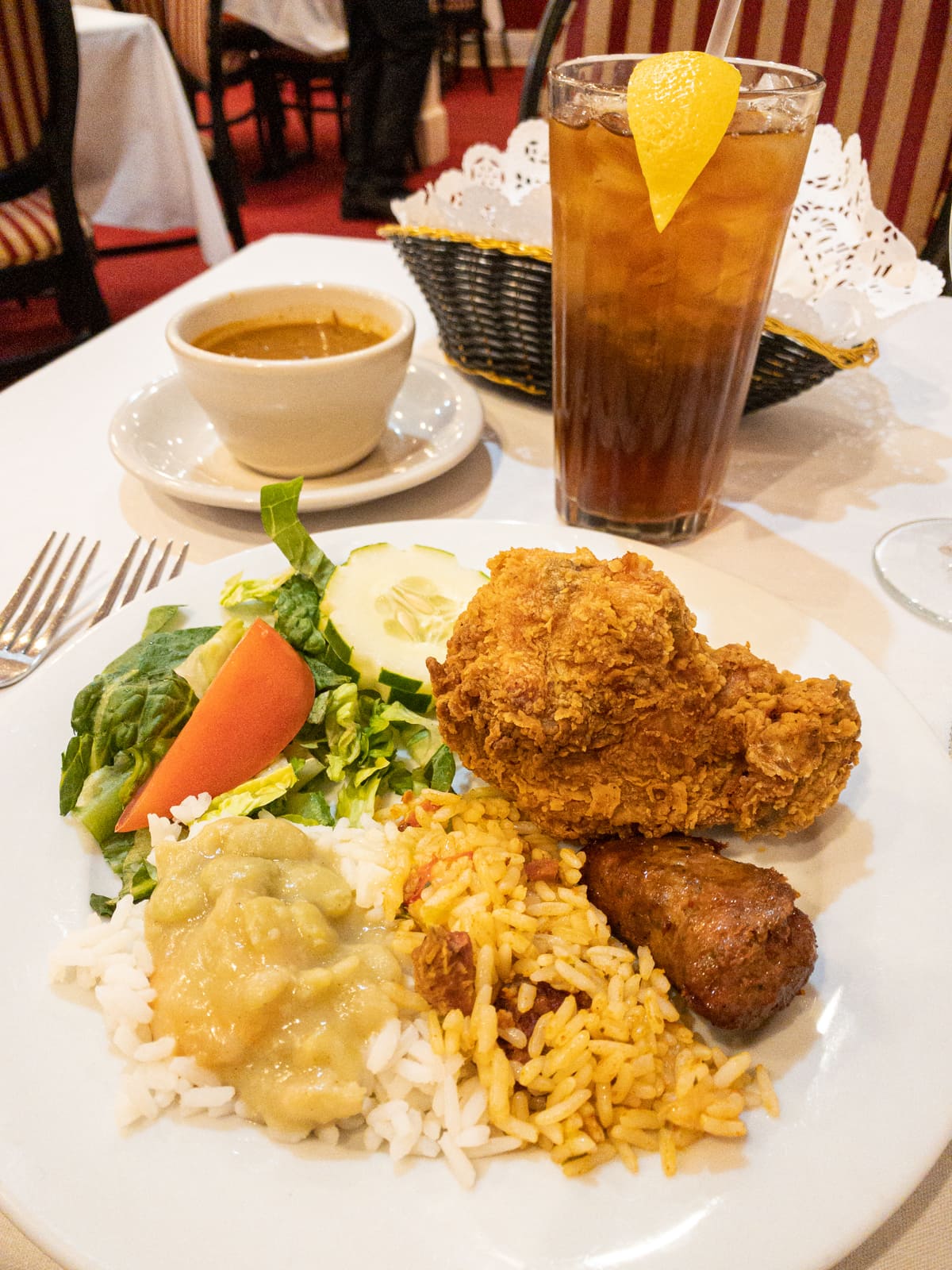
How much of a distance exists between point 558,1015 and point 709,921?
0.78 ft

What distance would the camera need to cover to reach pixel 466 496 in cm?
232

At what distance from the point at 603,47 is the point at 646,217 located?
271 cm

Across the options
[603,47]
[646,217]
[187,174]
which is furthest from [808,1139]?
[187,174]

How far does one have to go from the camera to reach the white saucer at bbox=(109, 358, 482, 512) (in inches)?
82.7

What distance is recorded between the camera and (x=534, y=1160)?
1045 millimetres

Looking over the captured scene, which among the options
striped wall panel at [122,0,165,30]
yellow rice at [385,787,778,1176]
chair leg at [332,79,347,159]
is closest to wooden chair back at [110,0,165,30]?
striped wall panel at [122,0,165,30]

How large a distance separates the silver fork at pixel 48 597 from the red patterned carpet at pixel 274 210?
4.96 metres

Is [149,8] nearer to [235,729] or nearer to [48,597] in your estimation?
[48,597]

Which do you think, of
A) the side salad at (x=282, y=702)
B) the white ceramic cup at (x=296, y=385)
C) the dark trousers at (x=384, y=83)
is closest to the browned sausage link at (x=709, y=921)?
the side salad at (x=282, y=702)

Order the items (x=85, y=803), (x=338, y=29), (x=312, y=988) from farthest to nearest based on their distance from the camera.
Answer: (x=338, y=29)
(x=85, y=803)
(x=312, y=988)

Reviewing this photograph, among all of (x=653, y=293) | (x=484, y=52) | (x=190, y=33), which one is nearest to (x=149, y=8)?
(x=190, y=33)

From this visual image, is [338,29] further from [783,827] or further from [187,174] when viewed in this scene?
[783,827]

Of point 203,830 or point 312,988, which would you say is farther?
point 203,830

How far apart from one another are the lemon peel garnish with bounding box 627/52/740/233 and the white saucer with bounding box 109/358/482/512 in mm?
865
